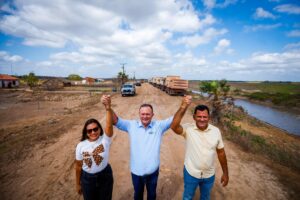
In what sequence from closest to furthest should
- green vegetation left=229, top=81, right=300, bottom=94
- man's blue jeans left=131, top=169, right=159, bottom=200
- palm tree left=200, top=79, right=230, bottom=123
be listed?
man's blue jeans left=131, top=169, right=159, bottom=200, palm tree left=200, top=79, right=230, bottom=123, green vegetation left=229, top=81, right=300, bottom=94

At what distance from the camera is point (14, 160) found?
5129mm

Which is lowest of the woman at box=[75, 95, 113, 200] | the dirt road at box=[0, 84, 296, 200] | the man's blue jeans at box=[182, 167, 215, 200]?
the dirt road at box=[0, 84, 296, 200]

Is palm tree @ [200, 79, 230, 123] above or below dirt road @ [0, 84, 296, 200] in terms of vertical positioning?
above

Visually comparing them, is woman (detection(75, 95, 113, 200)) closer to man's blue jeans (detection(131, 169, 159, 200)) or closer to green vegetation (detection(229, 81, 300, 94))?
man's blue jeans (detection(131, 169, 159, 200))

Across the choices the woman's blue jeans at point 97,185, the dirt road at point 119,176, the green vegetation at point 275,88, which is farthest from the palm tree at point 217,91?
the green vegetation at point 275,88

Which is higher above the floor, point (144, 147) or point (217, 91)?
point (217, 91)

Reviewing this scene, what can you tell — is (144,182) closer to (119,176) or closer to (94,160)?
(94,160)

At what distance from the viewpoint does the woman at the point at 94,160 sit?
2396 mm

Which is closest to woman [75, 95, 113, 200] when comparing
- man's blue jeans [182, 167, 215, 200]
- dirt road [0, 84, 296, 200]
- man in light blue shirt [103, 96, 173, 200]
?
man in light blue shirt [103, 96, 173, 200]

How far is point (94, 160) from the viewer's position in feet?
7.92

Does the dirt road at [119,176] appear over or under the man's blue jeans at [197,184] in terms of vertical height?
under

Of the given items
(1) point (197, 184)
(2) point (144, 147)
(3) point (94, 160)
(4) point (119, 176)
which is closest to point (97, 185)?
(3) point (94, 160)

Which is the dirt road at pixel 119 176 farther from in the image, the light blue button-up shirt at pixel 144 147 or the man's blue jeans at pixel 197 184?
the light blue button-up shirt at pixel 144 147

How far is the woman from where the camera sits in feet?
7.86
